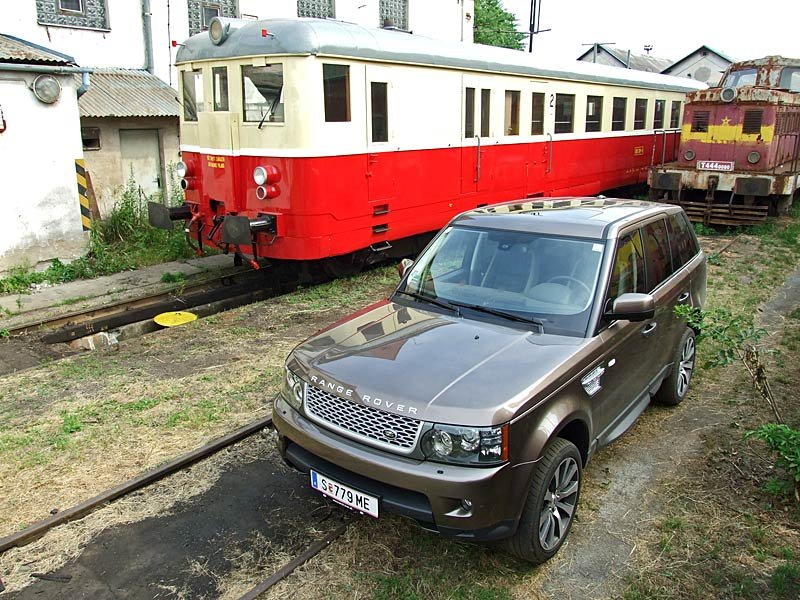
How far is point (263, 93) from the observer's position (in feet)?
27.7

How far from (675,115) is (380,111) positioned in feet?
40.6

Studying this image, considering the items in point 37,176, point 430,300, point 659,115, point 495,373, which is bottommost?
point 495,373

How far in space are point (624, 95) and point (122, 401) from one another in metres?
13.4

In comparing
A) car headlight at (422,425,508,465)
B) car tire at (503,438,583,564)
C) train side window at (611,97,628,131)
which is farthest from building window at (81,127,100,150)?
car tire at (503,438,583,564)

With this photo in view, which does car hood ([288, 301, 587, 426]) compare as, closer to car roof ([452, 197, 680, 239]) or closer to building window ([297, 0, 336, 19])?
car roof ([452, 197, 680, 239])

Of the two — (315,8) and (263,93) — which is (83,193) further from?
(315,8)

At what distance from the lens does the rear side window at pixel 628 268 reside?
14.5ft

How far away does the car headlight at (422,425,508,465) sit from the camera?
3268mm

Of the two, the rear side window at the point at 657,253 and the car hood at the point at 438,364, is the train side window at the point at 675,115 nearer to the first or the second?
the rear side window at the point at 657,253

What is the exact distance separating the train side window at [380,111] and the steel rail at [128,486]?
195 inches

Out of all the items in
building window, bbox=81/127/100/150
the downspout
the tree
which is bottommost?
building window, bbox=81/127/100/150

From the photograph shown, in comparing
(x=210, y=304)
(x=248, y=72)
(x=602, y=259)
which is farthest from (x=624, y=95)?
(x=602, y=259)

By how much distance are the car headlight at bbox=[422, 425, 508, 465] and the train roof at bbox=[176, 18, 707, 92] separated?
602 cm

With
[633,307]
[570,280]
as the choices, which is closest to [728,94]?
[570,280]
